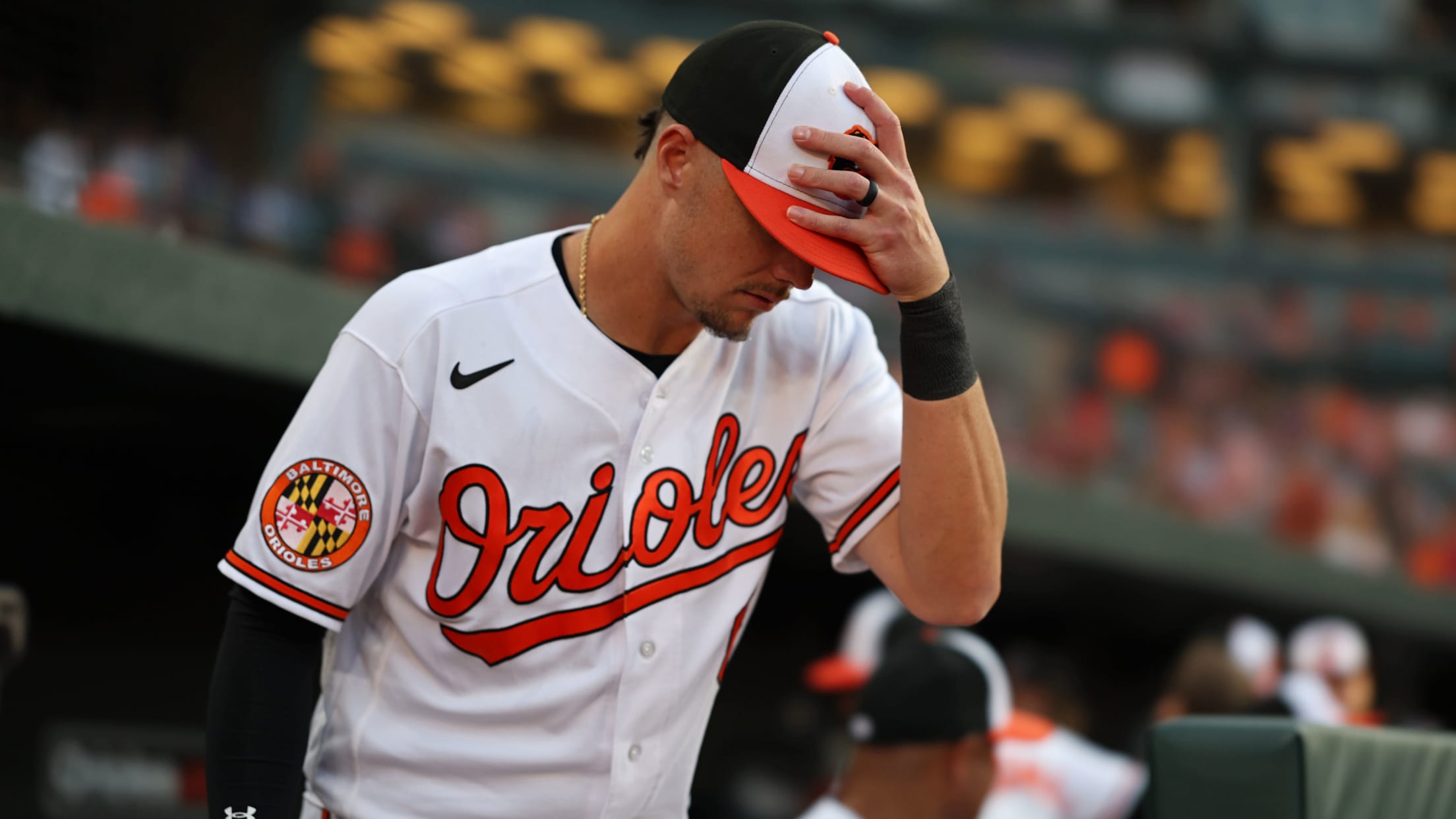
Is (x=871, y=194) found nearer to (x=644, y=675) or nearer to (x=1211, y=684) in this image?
(x=644, y=675)

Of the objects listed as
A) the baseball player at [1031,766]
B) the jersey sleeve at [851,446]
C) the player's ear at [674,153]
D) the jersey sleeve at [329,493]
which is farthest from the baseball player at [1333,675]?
the jersey sleeve at [329,493]

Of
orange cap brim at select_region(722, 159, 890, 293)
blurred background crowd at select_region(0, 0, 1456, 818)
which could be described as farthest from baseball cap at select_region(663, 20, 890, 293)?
blurred background crowd at select_region(0, 0, 1456, 818)

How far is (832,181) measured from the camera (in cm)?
172

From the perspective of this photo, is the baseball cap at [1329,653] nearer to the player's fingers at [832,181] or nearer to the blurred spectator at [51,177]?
the blurred spectator at [51,177]

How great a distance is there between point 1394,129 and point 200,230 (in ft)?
57.5

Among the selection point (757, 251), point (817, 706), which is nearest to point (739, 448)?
point (757, 251)

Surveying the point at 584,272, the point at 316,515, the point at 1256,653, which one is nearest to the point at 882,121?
the point at 584,272

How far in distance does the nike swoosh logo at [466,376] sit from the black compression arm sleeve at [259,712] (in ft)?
1.18

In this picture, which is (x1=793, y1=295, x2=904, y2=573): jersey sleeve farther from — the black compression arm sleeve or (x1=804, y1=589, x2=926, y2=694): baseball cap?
(x1=804, y1=589, x2=926, y2=694): baseball cap

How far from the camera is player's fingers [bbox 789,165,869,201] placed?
1.72 m

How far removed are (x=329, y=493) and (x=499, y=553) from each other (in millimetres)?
228

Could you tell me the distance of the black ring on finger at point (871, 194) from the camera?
1.74 meters

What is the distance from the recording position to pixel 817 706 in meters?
9.60

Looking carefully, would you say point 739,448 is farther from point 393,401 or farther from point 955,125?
point 955,125
